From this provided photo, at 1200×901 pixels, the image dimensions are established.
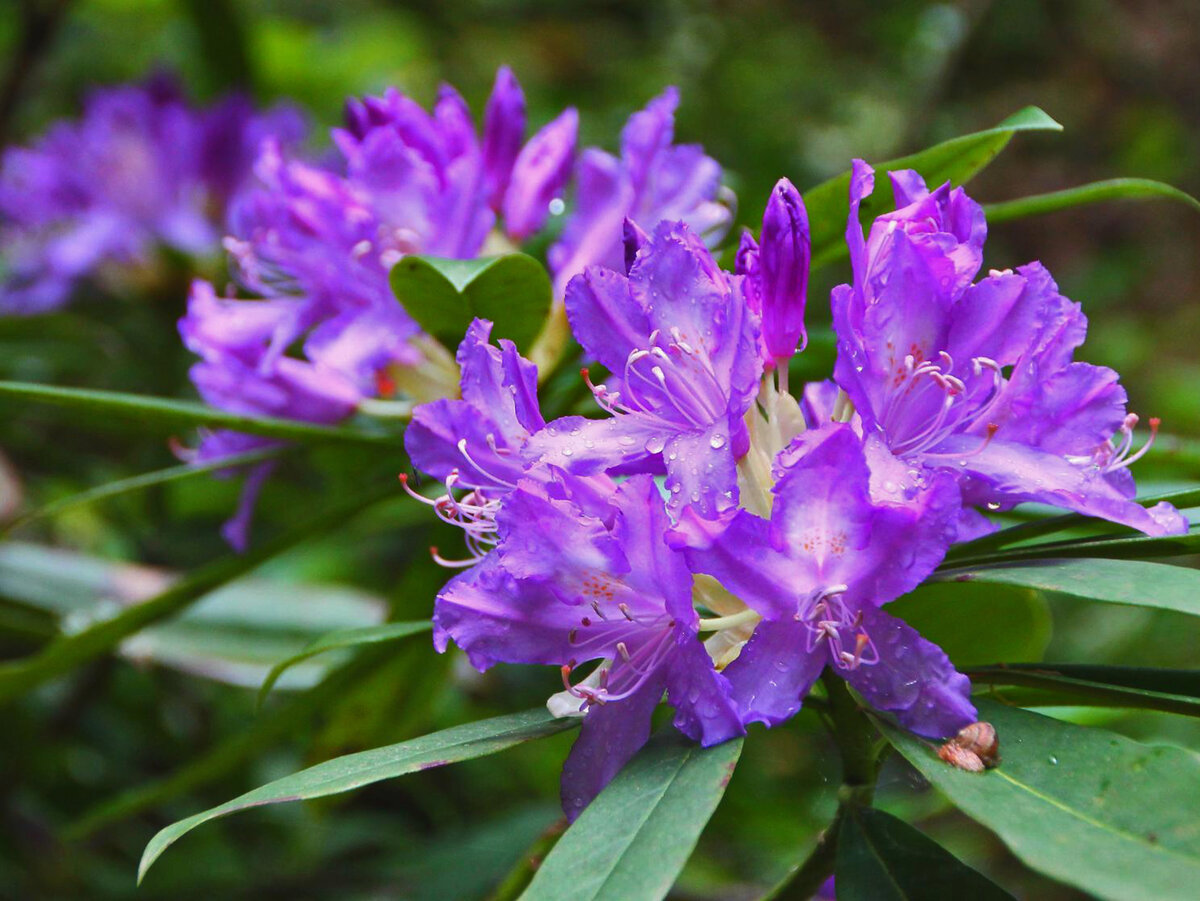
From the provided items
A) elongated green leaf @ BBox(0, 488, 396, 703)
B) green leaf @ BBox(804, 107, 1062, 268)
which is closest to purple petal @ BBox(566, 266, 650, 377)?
green leaf @ BBox(804, 107, 1062, 268)

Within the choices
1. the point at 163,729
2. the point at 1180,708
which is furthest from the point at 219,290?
the point at 1180,708

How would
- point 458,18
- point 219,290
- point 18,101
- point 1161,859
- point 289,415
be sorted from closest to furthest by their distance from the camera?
point 1161,859 < point 289,415 < point 219,290 < point 18,101 < point 458,18

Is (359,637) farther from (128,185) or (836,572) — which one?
(128,185)

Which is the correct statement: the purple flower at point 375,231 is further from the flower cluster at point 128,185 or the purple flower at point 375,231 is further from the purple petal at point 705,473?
the flower cluster at point 128,185

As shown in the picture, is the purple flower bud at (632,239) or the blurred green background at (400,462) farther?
the blurred green background at (400,462)

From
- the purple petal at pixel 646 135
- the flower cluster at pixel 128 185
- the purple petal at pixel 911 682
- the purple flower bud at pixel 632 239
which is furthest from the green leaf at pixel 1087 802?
the flower cluster at pixel 128 185

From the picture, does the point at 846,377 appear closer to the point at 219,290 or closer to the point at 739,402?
the point at 739,402

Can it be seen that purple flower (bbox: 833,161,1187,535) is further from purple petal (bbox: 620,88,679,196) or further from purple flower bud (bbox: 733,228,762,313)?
purple petal (bbox: 620,88,679,196)
